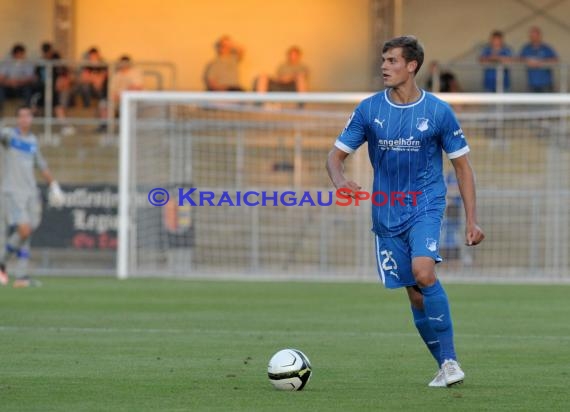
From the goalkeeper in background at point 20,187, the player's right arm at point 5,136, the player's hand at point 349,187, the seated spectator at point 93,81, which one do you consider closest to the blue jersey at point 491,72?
the seated spectator at point 93,81

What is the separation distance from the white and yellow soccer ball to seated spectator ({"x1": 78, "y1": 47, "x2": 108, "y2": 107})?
19068 mm

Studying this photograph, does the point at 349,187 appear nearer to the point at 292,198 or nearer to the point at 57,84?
the point at 292,198

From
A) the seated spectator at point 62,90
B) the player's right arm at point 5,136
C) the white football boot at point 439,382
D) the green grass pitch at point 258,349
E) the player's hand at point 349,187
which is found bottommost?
the green grass pitch at point 258,349

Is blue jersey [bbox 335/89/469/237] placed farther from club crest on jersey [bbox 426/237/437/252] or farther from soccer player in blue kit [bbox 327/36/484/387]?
club crest on jersey [bbox 426/237/437/252]

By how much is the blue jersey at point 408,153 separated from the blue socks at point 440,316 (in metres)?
0.46

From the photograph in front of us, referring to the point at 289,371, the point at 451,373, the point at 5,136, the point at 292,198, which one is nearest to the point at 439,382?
the point at 451,373

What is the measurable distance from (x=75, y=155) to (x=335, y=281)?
687cm

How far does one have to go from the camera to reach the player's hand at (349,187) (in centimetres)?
840

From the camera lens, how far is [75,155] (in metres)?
25.9

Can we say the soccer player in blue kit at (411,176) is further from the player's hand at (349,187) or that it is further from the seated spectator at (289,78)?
the seated spectator at (289,78)

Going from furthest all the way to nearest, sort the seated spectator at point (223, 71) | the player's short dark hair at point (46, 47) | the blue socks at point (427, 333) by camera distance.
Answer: the seated spectator at point (223, 71)
the player's short dark hair at point (46, 47)
the blue socks at point (427, 333)

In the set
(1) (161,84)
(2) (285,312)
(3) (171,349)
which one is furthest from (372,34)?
(3) (171,349)

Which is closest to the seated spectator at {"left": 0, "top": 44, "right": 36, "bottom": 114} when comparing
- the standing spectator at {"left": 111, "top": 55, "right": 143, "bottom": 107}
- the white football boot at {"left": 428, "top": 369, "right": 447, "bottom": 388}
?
the standing spectator at {"left": 111, "top": 55, "right": 143, "bottom": 107}

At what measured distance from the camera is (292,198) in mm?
22766
